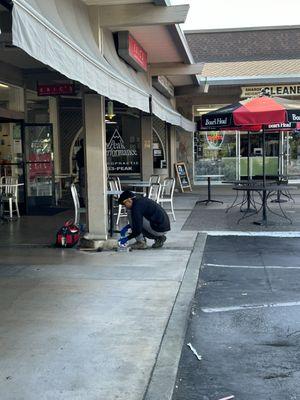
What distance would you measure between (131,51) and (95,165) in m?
2.95

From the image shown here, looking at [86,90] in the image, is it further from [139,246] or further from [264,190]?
[264,190]

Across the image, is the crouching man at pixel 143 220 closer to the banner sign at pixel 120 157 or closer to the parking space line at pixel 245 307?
the parking space line at pixel 245 307

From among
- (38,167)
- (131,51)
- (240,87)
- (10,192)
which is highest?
(240,87)

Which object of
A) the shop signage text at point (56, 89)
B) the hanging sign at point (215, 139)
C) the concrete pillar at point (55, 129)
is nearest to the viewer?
the shop signage text at point (56, 89)

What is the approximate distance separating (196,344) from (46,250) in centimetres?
433

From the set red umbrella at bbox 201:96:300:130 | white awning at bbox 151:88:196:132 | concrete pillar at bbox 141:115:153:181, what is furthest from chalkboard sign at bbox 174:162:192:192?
red umbrella at bbox 201:96:300:130

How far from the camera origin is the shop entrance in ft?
44.2

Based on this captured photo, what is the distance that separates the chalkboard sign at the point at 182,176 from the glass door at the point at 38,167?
19.6 ft

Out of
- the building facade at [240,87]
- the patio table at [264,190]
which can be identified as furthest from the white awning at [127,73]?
the building facade at [240,87]

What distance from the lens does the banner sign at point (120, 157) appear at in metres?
19.0

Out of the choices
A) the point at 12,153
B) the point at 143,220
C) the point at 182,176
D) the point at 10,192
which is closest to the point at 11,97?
the point at 12,153

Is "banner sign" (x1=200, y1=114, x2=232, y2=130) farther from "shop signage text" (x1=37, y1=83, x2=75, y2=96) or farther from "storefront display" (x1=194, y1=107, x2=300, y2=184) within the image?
"storefront display" (x1=194, y1=107, x2=300, y2=184)

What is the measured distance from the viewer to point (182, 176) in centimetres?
1914

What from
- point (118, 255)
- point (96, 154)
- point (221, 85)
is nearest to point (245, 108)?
point (96, 154)
